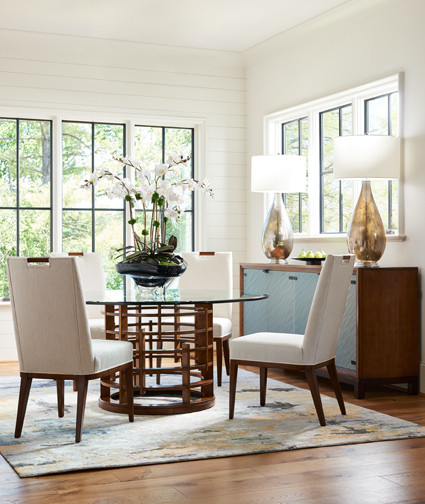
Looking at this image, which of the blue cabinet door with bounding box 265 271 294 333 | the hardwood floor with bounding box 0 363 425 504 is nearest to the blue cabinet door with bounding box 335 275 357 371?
the blue cabinet door with bounding box 265 271 294 333

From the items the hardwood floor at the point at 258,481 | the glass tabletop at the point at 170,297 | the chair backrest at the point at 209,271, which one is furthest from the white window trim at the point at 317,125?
the hardwood floor at the point at 258,481

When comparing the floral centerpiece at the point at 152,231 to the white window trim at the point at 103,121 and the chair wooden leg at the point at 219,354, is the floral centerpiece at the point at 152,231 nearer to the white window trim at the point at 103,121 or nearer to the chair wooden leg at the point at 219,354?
the chair wooden leg at the point at 219,354

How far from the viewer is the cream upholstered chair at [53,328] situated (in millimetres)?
3639

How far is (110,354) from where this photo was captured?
3811 millimetres

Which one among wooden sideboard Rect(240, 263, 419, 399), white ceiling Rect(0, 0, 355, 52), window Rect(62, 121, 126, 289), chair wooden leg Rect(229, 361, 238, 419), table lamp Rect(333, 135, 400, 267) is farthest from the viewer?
window Rect(62, 121, 126, 289)

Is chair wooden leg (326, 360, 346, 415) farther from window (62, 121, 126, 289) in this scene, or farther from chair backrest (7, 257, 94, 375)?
window (62, 121, 126, 289)

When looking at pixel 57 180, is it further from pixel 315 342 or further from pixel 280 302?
pixel 315 342

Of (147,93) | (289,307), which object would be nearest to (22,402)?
(289,307)

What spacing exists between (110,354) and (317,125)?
328cm

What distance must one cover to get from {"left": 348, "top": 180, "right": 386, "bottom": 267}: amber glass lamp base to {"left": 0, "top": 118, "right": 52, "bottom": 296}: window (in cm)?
293

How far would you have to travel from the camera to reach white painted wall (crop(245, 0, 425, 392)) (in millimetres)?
5070

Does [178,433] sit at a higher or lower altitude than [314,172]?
lower

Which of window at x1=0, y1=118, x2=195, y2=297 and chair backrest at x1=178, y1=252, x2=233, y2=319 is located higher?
window at x1=0, y1=118, x2=195, y2=297

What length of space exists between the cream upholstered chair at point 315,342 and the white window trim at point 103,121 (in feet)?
10.0
